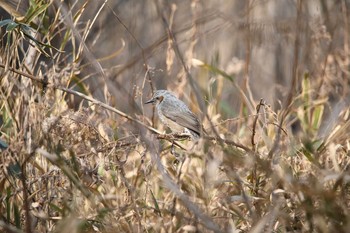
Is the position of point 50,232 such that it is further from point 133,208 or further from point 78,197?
point 133,208

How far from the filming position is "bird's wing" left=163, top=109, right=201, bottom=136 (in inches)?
197

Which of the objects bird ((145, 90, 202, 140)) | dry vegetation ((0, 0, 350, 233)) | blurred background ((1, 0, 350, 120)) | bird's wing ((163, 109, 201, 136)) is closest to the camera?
dry vegetation ((0, 0, 350, 233))

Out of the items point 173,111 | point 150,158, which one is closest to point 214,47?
point 173,111

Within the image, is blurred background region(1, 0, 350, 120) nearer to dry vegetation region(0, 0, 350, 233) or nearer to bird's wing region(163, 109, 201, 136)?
dry vegetation region(0, 0, 350, 233)

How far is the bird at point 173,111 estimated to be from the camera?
5.20 metres

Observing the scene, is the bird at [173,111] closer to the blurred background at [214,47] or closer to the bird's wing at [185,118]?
the bird's wing at [185,118]

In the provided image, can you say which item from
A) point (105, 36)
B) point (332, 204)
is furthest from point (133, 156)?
point (105, 36)

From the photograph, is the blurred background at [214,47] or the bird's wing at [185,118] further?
the blurred background at [214,47]

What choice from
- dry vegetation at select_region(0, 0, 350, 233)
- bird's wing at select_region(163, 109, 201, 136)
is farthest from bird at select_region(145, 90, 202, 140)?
dry vegetation at select_region(0, 0, 350, 233)

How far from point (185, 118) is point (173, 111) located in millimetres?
112

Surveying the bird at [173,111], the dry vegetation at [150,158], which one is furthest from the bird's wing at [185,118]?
the dry vegetation at [150,158]

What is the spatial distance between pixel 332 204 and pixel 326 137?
1833 mm

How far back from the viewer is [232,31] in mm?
8281

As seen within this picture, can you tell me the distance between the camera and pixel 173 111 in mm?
5309
